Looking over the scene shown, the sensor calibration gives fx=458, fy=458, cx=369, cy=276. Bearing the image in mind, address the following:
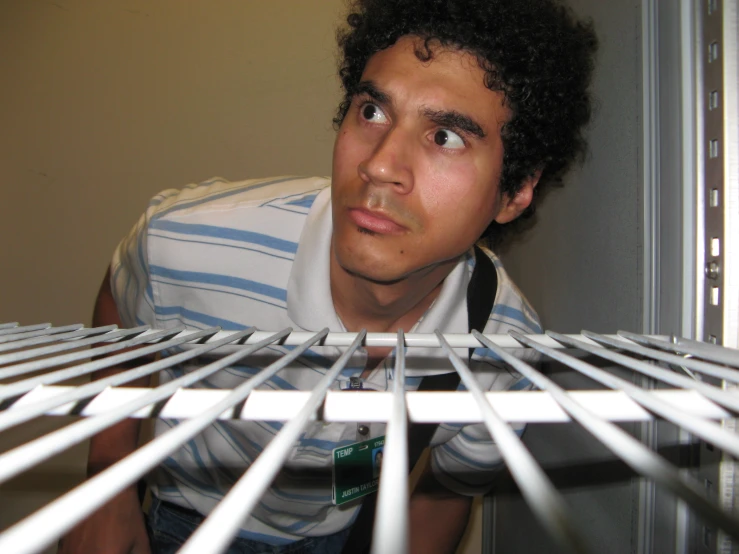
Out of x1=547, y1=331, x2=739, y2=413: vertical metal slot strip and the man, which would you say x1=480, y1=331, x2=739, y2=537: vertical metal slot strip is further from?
the man

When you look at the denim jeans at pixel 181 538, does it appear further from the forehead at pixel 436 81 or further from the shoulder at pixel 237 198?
the forehead at pixel 436 81

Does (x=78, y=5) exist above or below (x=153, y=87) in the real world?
above

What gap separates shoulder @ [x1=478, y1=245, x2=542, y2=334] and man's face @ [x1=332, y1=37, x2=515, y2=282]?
0.14m

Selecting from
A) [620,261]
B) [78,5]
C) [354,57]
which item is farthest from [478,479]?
[78,5]

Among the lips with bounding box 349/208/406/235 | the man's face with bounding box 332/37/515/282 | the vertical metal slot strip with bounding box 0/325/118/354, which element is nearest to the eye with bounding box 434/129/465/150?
the man's face with bounding box 332/37/515/282

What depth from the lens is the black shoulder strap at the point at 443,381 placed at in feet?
2.32

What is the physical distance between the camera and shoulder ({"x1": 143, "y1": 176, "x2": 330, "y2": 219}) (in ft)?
2.43

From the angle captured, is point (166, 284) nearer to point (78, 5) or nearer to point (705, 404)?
point (705, 404)

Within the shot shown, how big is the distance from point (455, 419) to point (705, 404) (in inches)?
5.1

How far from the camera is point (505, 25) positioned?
71 cm

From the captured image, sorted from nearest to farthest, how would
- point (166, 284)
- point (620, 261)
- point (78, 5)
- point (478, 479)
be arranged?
point (620, 261) → point (166, 284) → point (478, 479) → point (78, 5)

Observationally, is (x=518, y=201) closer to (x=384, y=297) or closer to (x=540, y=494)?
(x=384, y=297)

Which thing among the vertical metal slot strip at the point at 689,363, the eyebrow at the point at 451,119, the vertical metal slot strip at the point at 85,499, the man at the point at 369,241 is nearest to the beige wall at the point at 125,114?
the man at the point at 369,241

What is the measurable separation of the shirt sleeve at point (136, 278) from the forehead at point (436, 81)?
0.42m
